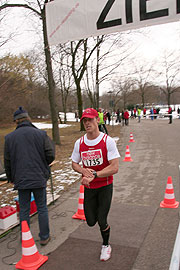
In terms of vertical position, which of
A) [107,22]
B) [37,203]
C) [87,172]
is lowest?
[37,203]

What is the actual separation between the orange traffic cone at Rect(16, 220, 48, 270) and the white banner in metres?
2.90

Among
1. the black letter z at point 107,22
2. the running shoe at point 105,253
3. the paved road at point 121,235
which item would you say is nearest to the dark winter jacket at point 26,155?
the paved road at point 121,235

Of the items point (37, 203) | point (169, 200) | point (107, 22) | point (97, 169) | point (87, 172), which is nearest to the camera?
point (87, 172)

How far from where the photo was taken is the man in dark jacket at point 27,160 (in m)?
3.55

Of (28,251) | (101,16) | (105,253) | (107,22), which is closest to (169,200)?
(105,253)

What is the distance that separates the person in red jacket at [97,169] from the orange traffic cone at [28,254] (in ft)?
2.71

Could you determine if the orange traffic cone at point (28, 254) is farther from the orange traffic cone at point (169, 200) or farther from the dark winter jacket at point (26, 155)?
the orange traffic cone at point (169, 200)

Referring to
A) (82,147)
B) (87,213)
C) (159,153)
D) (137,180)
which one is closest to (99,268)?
(87,213)

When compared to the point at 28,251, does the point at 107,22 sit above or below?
above

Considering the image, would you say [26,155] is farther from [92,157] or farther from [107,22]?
[107,22]

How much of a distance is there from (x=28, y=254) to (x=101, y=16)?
347cm

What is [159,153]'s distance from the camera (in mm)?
10883

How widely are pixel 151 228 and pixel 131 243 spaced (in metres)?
0.61

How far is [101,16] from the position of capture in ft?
11.6
